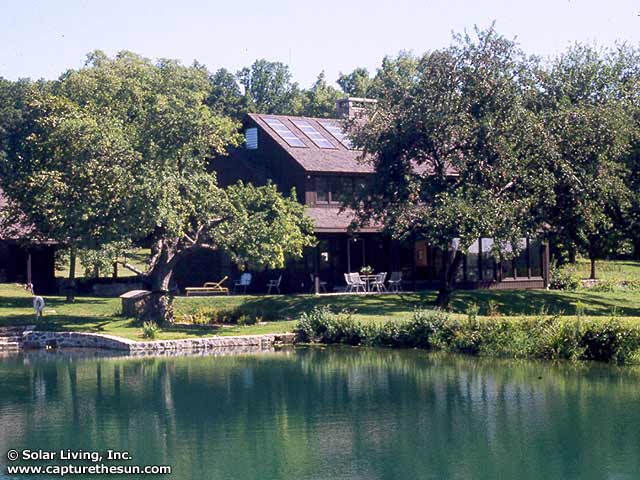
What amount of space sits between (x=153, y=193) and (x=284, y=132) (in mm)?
11407

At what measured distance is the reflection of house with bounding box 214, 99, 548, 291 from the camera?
1346 inches

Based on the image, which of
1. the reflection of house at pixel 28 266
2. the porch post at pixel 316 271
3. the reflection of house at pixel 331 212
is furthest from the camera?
the reflection of house at pixel 28 266

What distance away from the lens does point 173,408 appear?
56.9ft

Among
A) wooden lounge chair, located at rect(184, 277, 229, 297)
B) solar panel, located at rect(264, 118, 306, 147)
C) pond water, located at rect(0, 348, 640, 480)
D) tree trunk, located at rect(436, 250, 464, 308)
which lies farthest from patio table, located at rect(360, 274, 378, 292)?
pond water, located at rect(0, 348, 640, 480)

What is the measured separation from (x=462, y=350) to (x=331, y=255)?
1141 cm

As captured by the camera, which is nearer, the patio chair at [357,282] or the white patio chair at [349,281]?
the white patio chair at [349,281]

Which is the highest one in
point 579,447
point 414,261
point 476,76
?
point 476,76

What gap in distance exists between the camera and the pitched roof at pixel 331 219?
32.9m

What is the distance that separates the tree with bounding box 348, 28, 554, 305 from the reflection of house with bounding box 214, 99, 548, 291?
3.53 meters

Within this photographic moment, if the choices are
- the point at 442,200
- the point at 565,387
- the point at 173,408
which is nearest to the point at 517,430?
the point at 565,387

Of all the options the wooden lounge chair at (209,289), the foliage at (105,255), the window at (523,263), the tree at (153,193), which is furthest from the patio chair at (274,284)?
the window at (523,263)

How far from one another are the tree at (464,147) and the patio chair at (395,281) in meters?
4.63

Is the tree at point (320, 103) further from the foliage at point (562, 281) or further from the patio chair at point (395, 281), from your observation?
the patio chair at point (395, 281)

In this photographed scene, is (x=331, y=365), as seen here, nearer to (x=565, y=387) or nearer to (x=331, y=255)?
(x=565, y=387)
